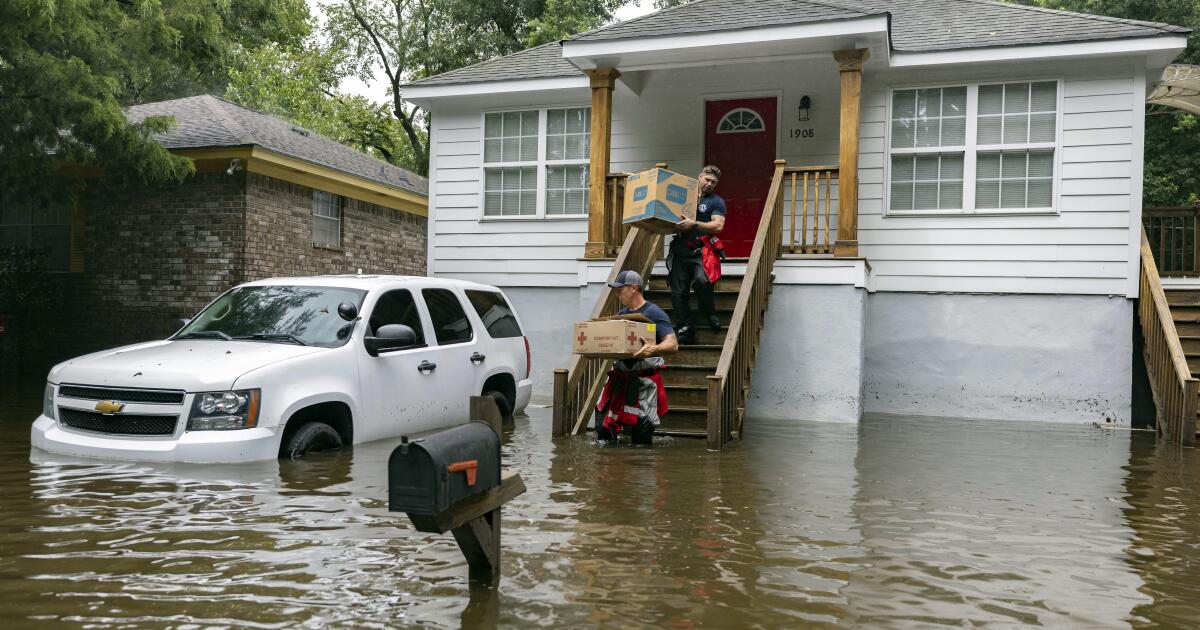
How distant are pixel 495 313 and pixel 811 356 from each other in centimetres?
398

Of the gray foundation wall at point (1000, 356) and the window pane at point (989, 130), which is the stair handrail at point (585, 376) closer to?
the gray foundation wall at point (1000, 356)

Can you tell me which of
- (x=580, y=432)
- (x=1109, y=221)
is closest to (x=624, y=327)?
(x=580, y=432)

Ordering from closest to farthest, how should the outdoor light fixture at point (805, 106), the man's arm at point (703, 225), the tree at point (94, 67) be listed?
the man's arm at point (703, 225) < the tree at point (94, 67) < the outdoor light fixture at point (805, 106)

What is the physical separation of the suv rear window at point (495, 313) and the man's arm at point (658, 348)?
5.62ft

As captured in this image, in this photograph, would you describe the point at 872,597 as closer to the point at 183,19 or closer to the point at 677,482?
the point at 677,482

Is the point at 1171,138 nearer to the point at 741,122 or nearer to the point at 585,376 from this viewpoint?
the point at 741,122

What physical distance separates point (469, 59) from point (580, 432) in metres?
24.8

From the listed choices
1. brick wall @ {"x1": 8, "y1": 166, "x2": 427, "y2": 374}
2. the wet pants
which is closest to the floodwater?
the wet pants

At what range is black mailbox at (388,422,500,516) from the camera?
356cm

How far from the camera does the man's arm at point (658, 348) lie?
28.0ft

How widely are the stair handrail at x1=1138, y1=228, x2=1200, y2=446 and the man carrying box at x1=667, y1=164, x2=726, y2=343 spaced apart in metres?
4.73

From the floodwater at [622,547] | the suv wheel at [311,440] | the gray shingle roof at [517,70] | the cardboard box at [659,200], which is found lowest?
the floodwater at [622,547]

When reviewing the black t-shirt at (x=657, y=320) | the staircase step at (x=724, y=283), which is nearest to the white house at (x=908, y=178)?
the staircase step at (x=724, y=283)

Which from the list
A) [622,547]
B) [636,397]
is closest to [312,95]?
[636,397]
